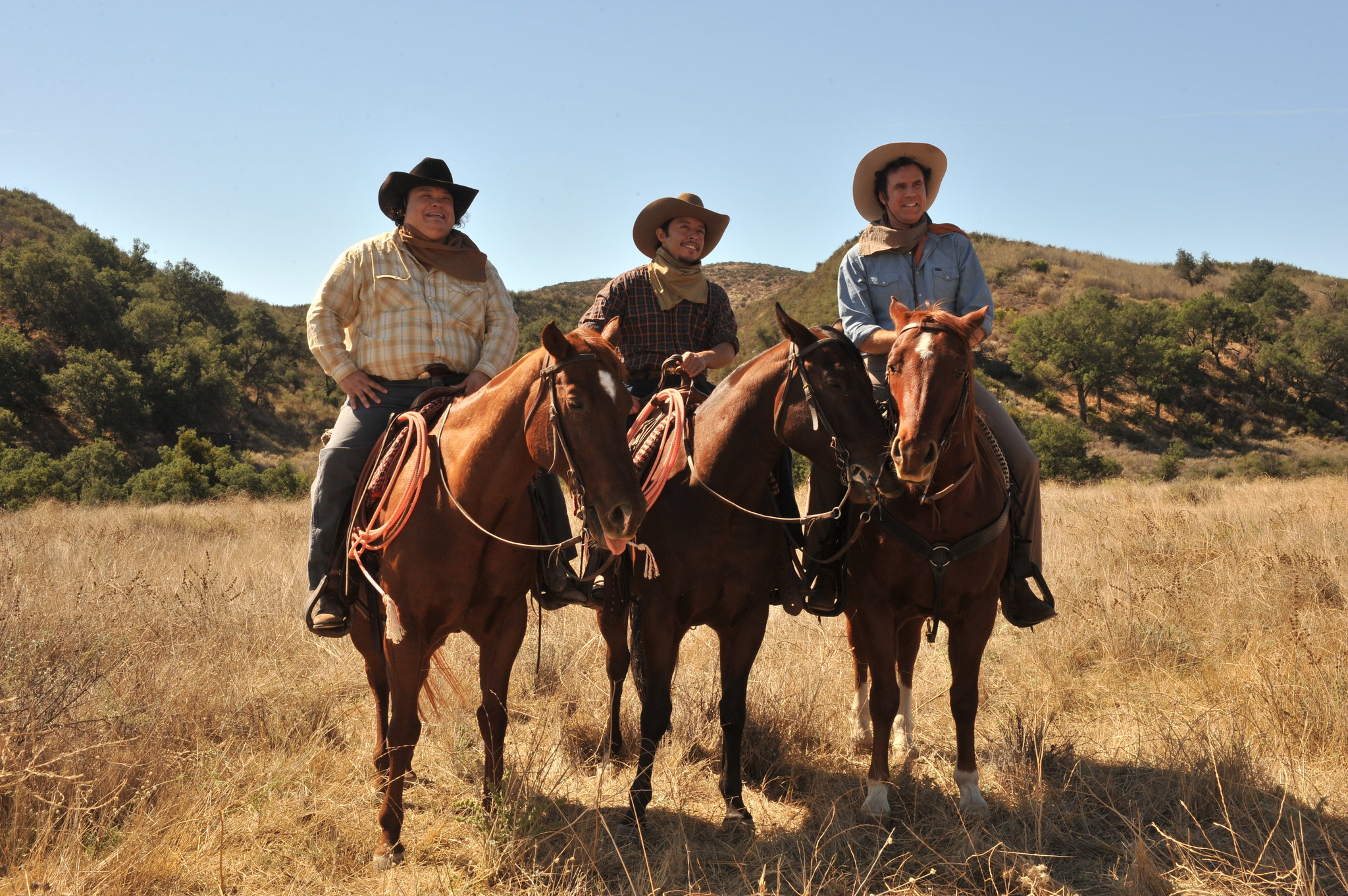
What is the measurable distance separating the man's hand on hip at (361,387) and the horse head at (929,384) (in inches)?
104

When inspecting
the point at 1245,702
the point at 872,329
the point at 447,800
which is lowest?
the point at 447,800

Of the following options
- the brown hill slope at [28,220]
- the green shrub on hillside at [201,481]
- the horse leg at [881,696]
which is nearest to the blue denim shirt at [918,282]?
the horse leg at [881,696]

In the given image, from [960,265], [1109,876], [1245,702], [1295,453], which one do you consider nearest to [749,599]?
[1109,876]

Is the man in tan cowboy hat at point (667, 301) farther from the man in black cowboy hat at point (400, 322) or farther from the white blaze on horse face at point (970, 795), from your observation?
the white blaze on horse face at point (970, 795)

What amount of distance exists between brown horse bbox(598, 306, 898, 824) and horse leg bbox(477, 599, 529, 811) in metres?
0.63

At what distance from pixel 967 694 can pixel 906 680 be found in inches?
33.7

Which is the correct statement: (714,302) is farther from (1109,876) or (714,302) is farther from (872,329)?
(1109,876)

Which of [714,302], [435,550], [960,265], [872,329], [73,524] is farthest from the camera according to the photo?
[73,524]

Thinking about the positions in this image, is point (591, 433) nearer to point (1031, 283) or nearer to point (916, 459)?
point (916, 459)

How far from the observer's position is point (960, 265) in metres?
4.50

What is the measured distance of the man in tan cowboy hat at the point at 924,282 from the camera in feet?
14.2

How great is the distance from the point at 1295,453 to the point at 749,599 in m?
36.2

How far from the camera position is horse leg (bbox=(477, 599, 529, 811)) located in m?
3.64

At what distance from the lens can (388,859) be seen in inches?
133
